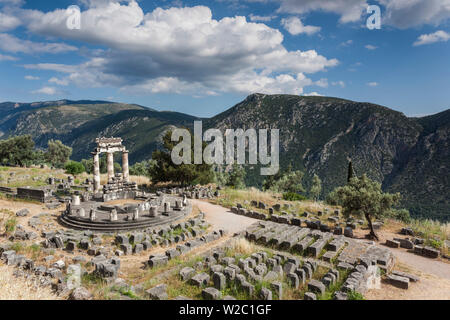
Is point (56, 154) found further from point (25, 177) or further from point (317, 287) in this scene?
point (317, 287)

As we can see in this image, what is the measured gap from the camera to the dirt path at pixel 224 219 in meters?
20.4

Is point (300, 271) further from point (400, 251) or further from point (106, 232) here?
point (106, 232)

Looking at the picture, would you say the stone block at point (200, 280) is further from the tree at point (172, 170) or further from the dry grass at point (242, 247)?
the tree at point (172, 170)

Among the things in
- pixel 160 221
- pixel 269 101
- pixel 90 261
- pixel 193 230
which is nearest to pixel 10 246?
pixel 90 261

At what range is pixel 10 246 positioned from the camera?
1448 cm

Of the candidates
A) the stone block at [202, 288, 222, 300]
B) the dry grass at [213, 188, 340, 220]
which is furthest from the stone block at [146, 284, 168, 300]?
the dry grass at [213, 188, 340, 220]

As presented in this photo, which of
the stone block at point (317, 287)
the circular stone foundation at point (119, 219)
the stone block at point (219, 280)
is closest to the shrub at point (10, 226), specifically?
the circular stone foundation at point (119, 219)

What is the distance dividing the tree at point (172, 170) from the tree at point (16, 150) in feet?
132

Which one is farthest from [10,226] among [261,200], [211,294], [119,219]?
[261,200]

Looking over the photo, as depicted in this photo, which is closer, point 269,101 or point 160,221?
point 160,221

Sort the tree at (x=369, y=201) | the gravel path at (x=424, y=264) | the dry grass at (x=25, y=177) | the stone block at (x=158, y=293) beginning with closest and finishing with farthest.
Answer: the stone block at (x=158, y=293) → the gravel path at (x=424, y=264) → the tree at (x=369, y=201) → the dry grass at (x=25, y=177)

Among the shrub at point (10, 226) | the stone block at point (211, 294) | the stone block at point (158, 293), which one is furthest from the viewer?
the shrub at point (10, 226)

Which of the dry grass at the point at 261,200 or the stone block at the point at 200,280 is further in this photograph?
the dry grass at the point at 261,200
